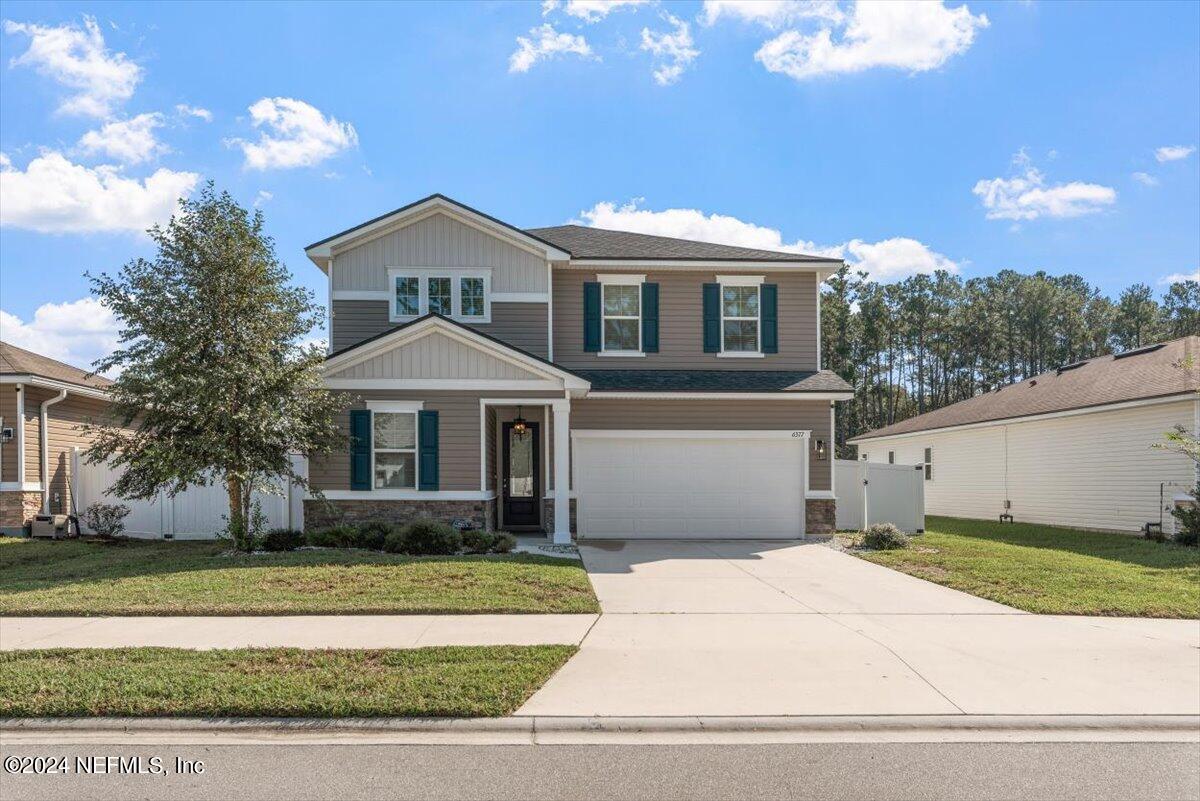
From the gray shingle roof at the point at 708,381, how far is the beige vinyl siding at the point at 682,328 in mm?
227

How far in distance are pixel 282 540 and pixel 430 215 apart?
7.60m

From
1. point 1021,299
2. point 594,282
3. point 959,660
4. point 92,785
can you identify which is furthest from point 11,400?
point 1021,299

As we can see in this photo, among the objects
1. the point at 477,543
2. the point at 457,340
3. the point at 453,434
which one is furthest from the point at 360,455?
the point at 477,543

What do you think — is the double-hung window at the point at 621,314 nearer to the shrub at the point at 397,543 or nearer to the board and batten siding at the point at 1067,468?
the shrub at the point at 397,543

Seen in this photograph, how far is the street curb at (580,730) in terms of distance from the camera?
17.5 ft

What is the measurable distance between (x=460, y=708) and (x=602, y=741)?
3.44 ft

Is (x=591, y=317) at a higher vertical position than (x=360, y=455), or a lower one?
higher

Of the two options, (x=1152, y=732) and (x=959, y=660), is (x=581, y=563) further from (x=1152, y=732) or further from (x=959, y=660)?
(x=1152, y=732)

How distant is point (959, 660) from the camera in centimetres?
715

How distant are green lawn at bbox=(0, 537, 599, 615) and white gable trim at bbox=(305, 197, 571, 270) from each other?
685 centimetres

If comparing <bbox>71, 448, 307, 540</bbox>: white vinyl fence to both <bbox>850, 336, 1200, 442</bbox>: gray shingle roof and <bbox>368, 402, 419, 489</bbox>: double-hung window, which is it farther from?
<bbox>850, 336, 1200, 442</bbox>: gray shingle roof

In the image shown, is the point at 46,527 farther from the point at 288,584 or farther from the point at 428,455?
the point at 288,584

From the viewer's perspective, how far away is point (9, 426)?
52.5 feet

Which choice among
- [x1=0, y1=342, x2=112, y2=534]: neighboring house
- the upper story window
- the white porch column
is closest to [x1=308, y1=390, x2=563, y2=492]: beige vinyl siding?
the white porch column
